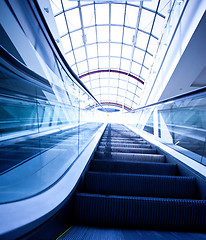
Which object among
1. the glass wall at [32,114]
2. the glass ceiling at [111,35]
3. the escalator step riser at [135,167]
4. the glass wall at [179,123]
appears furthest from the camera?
the glass ceiling at [111,35]

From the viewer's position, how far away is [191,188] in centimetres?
172

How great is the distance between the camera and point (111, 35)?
1563 centimetres

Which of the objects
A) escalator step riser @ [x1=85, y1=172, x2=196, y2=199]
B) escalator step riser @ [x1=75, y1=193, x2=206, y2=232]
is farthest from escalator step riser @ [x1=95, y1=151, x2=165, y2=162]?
escalator step riser @ [x1=75, y1=193, x2=206, y2=232]

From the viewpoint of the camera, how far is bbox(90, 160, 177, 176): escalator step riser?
2.20 metres

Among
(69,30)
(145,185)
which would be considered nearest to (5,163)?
(145,185)

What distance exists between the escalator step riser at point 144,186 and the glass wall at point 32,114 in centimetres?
44

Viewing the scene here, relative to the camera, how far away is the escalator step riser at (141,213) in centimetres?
134

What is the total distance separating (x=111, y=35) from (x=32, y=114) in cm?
1466

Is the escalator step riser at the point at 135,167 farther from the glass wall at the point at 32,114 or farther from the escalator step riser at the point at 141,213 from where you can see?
the escalator step riser at the point at 141,213

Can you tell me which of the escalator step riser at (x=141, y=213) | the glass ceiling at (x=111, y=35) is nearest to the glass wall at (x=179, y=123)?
the escalator step riser at (x=141, y=213)

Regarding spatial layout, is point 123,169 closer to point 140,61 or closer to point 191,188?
point 191,188

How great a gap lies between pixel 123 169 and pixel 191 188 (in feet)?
2.90

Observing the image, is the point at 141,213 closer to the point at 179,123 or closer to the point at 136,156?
the point at 136,156

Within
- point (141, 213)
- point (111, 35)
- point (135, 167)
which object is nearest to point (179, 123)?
point (135, 167)
